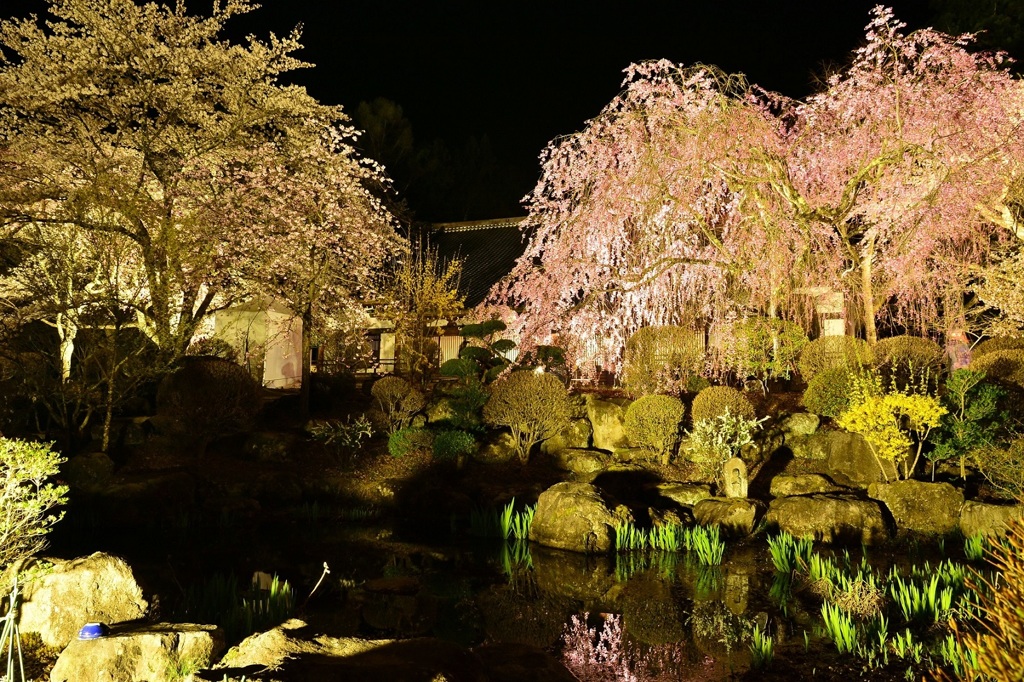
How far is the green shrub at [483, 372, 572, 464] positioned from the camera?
41.0 ft

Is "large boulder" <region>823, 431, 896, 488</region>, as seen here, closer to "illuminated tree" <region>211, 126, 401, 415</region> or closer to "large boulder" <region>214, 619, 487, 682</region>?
"large boulder" <region>214, 619, 487, 682</region>

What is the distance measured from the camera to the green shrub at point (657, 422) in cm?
1173

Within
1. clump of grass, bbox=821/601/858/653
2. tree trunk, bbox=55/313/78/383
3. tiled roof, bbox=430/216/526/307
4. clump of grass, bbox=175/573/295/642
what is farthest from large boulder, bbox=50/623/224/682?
tiled roof, bbox=430/216/526/307

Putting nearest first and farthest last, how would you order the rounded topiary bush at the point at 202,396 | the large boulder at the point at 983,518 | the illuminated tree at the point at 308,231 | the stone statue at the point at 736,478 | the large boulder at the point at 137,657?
1. the large boulder at the point at 137,657
2. the large boulder at the point at 983,518
3. the stone statue at the point at 736,478
4. the rounded topiary bush at the point at 202,396
5. the illuminated tree at the point at 308,231

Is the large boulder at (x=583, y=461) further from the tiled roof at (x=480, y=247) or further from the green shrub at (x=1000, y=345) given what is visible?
the tiled roof at (x=480, y=247)

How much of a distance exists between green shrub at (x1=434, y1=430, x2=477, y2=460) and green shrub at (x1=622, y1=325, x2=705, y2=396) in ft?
10.2

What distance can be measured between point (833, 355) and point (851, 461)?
6.70ft

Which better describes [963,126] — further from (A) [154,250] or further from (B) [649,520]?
(A) [154,250]

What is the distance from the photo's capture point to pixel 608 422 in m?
12.9

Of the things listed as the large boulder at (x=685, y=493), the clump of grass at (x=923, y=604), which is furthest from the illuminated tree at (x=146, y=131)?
the clump of grass at (x=923, y=604)

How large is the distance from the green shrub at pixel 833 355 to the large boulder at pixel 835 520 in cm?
287

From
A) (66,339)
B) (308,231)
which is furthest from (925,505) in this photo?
(66,339)

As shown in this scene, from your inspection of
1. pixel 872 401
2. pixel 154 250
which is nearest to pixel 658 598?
pixel 872 401

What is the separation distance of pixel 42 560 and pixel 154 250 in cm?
852
